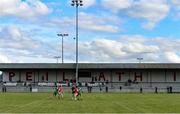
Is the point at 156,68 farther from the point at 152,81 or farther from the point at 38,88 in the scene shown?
the point at 38,88

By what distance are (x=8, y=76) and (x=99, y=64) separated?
24431 mm

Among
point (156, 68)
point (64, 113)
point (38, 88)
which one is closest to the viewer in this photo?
point (64, 113)

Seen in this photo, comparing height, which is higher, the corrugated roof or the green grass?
the corrugated roof

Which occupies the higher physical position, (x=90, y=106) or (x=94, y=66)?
(x=94, y=66)

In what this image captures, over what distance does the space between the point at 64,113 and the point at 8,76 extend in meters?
93.8

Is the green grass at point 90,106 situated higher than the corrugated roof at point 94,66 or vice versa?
the corrugated roof at point 94,66

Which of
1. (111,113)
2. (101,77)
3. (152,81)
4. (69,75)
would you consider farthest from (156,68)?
(111,113)

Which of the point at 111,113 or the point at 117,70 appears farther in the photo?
the point at 117,70

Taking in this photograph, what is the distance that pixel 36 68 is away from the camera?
11581 centimetres

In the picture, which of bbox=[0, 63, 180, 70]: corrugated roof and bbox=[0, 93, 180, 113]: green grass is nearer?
bbox=[0, 93, 180, 113]: green grass

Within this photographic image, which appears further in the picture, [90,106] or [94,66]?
[94,66]

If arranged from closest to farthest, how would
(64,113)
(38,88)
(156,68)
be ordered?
1. (64,113)
2. (38,88)
3. (156,68)

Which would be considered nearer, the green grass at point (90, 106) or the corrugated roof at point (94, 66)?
the green grass at point (90, 106)

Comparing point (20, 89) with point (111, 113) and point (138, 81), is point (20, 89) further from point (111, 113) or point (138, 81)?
point (111, 113)
